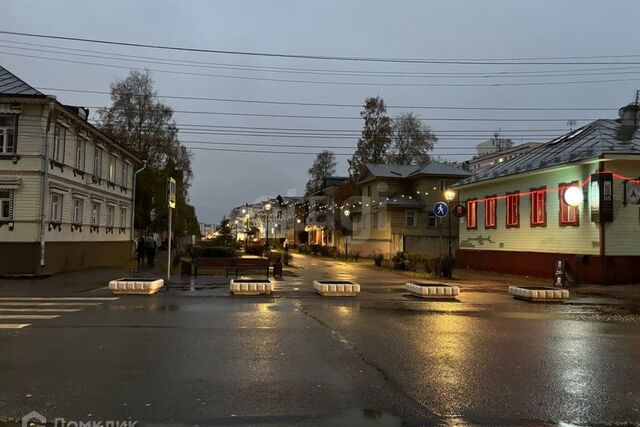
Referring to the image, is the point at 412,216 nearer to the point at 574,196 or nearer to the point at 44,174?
the point at 574,196

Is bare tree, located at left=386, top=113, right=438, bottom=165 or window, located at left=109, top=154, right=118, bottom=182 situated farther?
bare tree, located at left=386, top=113, right=438, bottom=165

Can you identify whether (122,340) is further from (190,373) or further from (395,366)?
(395,366)

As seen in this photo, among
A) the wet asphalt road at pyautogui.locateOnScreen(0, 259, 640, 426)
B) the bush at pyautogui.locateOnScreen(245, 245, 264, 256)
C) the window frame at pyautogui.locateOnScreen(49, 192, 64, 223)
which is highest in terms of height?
the window frame at pyautogui.locateOnScreen(49, 192, 64, 223)

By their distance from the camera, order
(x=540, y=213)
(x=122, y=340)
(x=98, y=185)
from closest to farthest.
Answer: (x=122, y=340) → (x=540, y=213) → (x=98, y=185)

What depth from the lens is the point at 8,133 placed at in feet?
74.8

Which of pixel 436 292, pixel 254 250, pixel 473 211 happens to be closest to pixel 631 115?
pixel 473 211

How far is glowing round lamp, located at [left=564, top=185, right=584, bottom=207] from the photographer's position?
22.9 m

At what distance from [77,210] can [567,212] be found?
77.8 ft

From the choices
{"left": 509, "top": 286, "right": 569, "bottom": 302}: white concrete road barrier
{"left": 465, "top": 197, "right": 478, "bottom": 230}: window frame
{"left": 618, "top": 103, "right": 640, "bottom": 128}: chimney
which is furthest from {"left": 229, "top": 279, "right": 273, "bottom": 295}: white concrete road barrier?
{"left": 618, "top": 103, "right": 640, "bottom": 128}: chimney

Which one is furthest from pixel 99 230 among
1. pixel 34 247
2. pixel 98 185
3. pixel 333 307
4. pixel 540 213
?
pixel 540 213

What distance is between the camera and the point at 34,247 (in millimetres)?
22234

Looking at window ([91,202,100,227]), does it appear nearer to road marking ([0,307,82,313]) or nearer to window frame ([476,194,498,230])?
road marking ([0,307,82,313])

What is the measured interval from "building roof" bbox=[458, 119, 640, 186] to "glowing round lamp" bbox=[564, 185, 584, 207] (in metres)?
1.20

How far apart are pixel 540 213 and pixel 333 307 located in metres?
16.1
